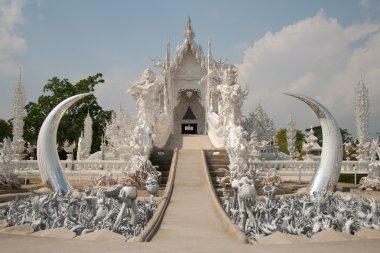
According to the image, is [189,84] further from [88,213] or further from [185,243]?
[185,243]

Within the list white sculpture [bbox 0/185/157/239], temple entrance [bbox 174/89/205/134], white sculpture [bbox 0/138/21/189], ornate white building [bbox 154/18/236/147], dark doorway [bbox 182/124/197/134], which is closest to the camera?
white sculpture [bbox 0/185/157/239]

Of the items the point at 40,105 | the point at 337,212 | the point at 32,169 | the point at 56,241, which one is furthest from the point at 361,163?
the point at 40,105

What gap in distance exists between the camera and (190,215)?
26.7 ft

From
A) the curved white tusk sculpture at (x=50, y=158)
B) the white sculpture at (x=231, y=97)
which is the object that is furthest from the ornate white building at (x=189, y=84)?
the curved white tusk sculpture at (x=50, y=158)

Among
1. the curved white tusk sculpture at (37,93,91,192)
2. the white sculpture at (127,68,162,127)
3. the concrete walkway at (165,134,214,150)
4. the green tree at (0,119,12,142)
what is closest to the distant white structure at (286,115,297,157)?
the concrete walkway at (165,134,214,150)

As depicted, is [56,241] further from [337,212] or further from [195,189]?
[195,189]

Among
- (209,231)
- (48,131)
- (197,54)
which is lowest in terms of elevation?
(209,231)

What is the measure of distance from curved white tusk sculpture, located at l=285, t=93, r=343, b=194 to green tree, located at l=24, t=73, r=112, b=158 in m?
26.1

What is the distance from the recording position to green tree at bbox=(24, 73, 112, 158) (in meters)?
35.2

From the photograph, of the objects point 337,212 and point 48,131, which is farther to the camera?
point 48,131

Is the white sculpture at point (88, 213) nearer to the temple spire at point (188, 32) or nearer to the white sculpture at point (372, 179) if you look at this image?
the white sculpture at point (372, 179)

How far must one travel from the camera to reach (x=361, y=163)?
17812 millimetres

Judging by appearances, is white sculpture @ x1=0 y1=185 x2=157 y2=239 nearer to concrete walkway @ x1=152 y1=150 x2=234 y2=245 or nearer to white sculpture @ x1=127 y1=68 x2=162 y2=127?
concrete walkway @ x1=152 y1=150 x2=234 y2=245

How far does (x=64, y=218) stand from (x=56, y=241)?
5.49ft
